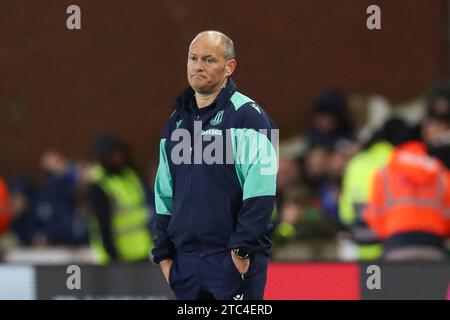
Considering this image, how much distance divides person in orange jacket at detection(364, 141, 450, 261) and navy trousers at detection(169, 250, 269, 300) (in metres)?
2.85

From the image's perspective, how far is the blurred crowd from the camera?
957cm

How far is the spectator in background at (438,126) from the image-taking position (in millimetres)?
10078

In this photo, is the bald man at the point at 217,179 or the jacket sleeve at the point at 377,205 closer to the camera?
the bald man at the point at 217,179

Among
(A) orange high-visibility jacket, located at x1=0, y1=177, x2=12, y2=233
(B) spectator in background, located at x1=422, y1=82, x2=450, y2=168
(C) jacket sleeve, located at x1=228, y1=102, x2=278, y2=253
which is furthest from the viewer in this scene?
(A) orange high-visibility jacket, located at x1=0, y1=177, x2=12, y2=233

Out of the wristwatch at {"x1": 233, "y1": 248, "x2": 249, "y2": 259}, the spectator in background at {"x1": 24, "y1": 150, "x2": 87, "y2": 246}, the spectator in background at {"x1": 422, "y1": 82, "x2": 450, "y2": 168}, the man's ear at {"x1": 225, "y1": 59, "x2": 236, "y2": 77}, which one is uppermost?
the man's ear at {"x1": 225, "y1": 59, "x2": 236, "y2": 77}

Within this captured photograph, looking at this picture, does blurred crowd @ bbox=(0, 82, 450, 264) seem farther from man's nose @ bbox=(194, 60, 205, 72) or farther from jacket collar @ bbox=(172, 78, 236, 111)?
man's nose @ bbox=(194, 60, 205, 72)

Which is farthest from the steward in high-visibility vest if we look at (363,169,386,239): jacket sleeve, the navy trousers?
the navy trousers

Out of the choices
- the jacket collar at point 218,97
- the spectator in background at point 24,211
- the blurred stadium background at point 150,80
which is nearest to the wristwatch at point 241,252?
the jacket collar at point 218,97

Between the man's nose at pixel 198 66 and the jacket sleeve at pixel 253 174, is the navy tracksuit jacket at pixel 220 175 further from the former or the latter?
the man's nose at pixel 198 66

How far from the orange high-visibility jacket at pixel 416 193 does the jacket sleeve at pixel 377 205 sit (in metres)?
0.04

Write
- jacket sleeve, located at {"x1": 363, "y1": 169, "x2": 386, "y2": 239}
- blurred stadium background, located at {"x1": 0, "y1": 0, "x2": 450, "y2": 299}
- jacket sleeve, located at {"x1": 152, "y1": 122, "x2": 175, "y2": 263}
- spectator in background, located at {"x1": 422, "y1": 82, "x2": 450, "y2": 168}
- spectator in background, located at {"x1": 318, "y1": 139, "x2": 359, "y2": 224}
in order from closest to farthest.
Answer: jacket sleeve, located at {"x1": 152, "y1": 122, "x2": 175, "y2": 263}
jacket sleeve, located at {"x1": 363, "y1": 169, "x2": 386, "y2": 239}
spectator in background, located at {"x1": 422, "y1": 82, "x2": 450, "y2": 168}
spectator in background, located at {"x1": 318, "y1": 139, "x2": 359, "y2": 224}
blurred stadium background, located at {"x1": 0, "y1": 0, "x2": 450, "y2": 299}

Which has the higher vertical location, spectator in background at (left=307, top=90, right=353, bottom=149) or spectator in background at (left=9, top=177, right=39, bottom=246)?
spectator in background at (left=307, top=90, right=353, bottom=149)

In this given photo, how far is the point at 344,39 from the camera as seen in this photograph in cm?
1537
